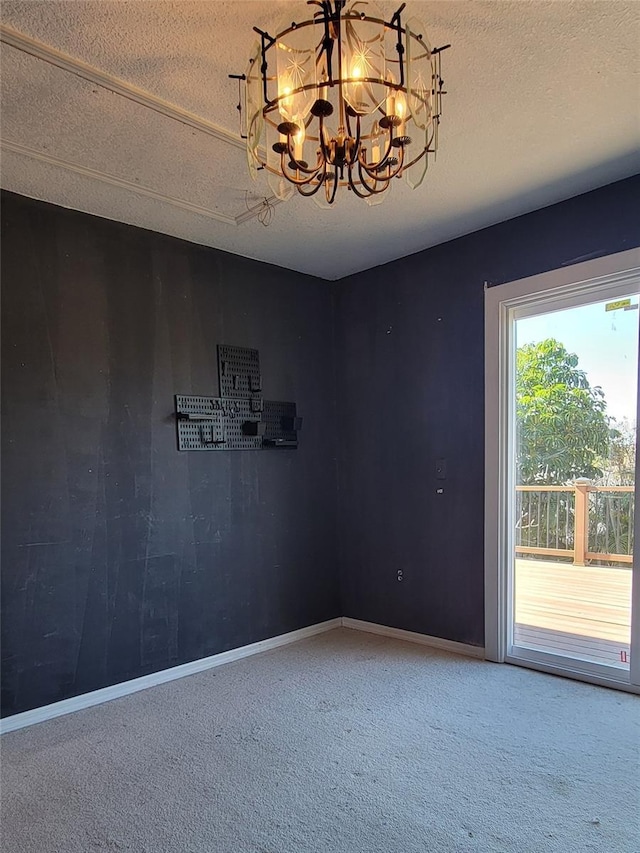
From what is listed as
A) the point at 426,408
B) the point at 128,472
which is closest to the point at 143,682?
Answer: the point at 128,472

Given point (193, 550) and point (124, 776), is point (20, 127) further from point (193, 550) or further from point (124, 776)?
point (124, 776)

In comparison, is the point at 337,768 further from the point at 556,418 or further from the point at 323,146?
the point at 323,146

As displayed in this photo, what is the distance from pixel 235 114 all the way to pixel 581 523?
264 cm

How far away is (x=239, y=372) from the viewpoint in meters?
3.51

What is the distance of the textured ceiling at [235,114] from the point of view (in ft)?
5.46

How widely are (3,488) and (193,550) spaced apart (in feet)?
3.61

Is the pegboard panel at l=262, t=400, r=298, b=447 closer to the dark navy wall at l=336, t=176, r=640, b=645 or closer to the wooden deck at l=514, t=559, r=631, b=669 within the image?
the dark navy wall at l=336, t=176, r=640, b=645

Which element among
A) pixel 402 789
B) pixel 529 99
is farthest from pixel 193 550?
pixel 529 99

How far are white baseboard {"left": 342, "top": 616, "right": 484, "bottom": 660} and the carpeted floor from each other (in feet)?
0.79

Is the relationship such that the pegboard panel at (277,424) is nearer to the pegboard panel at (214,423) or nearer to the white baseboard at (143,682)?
the pegboard panel at (214,423)

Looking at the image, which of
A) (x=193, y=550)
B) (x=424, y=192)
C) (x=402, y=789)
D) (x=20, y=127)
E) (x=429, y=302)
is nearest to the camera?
(x=402, y=789)

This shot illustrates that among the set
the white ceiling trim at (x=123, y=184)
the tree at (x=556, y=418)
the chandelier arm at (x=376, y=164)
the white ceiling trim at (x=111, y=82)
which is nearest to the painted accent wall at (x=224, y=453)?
the tree at (x=556, y=418)

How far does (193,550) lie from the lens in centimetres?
323

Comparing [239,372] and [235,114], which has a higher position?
[235,114]
